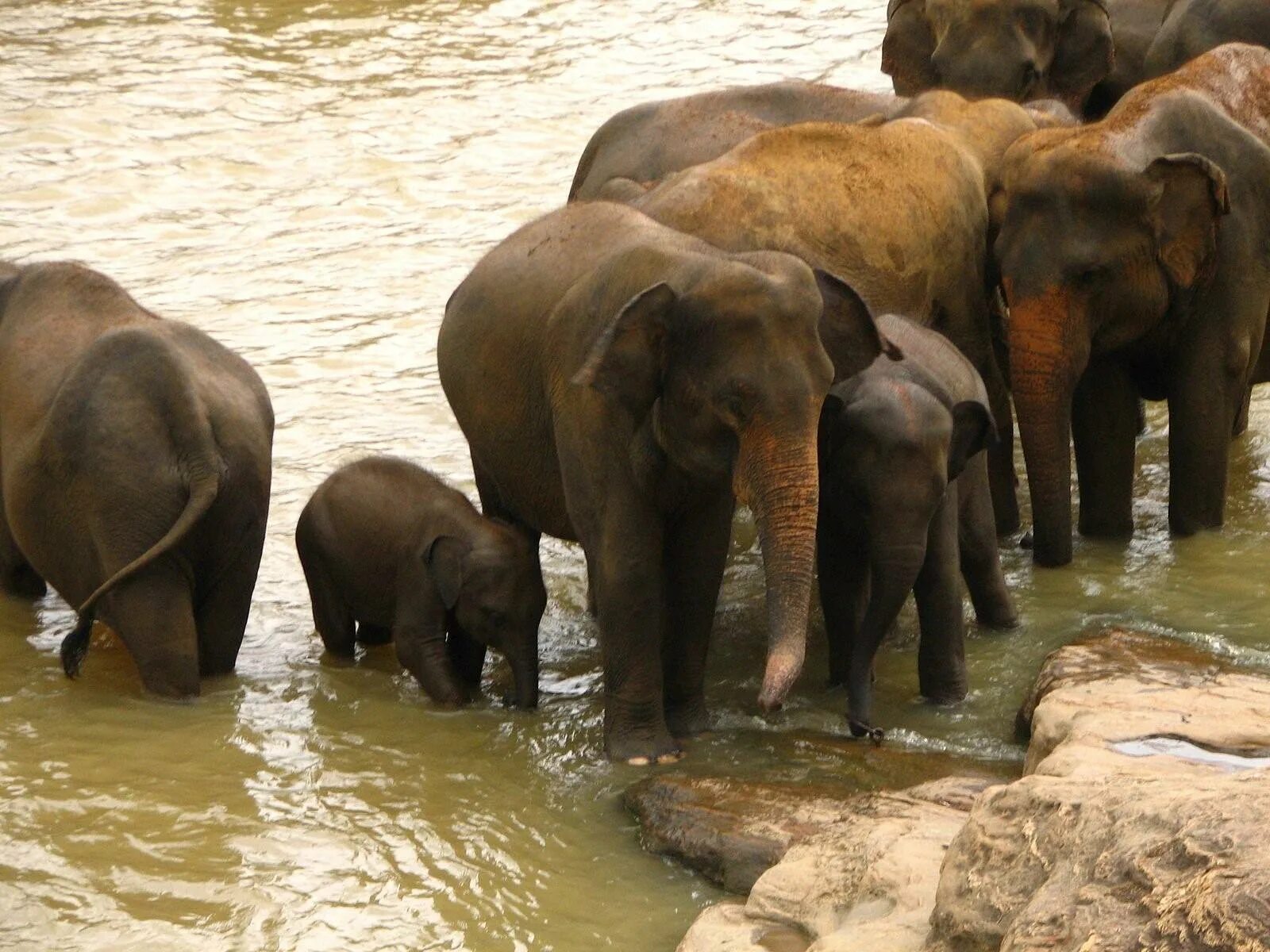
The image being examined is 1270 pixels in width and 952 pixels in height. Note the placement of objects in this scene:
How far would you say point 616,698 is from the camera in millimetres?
5820

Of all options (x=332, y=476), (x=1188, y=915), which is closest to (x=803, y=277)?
(x=332, y=476)

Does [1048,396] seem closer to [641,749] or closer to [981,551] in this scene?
[981,551]

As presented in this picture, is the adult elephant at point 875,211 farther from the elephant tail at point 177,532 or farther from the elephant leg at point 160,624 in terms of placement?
the elephant leg at point 160,624

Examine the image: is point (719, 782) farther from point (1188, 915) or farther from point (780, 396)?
point (1188, 915)

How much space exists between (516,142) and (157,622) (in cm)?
847

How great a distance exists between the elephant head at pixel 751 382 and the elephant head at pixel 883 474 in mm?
352

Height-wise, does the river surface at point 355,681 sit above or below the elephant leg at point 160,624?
below

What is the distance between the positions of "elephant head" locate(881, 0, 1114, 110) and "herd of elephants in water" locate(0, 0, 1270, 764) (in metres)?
1.00

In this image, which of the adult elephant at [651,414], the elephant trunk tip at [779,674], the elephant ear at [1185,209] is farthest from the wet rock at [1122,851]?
the elephant ear at [1185,209]

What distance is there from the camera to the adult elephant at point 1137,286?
7.00 metres

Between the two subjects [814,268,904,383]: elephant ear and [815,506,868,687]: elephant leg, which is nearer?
[814,268,904,383]: elephant ear

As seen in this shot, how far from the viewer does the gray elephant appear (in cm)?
604

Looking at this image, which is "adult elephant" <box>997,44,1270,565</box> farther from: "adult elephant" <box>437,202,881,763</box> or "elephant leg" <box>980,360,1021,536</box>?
"adult elephant" <box>437,202,881,763</box>

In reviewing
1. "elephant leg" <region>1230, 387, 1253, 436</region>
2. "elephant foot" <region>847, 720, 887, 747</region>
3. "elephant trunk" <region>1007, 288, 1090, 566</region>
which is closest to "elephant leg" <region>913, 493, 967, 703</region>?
"elephant foot" <region>847, 720, 887, 747</region>
